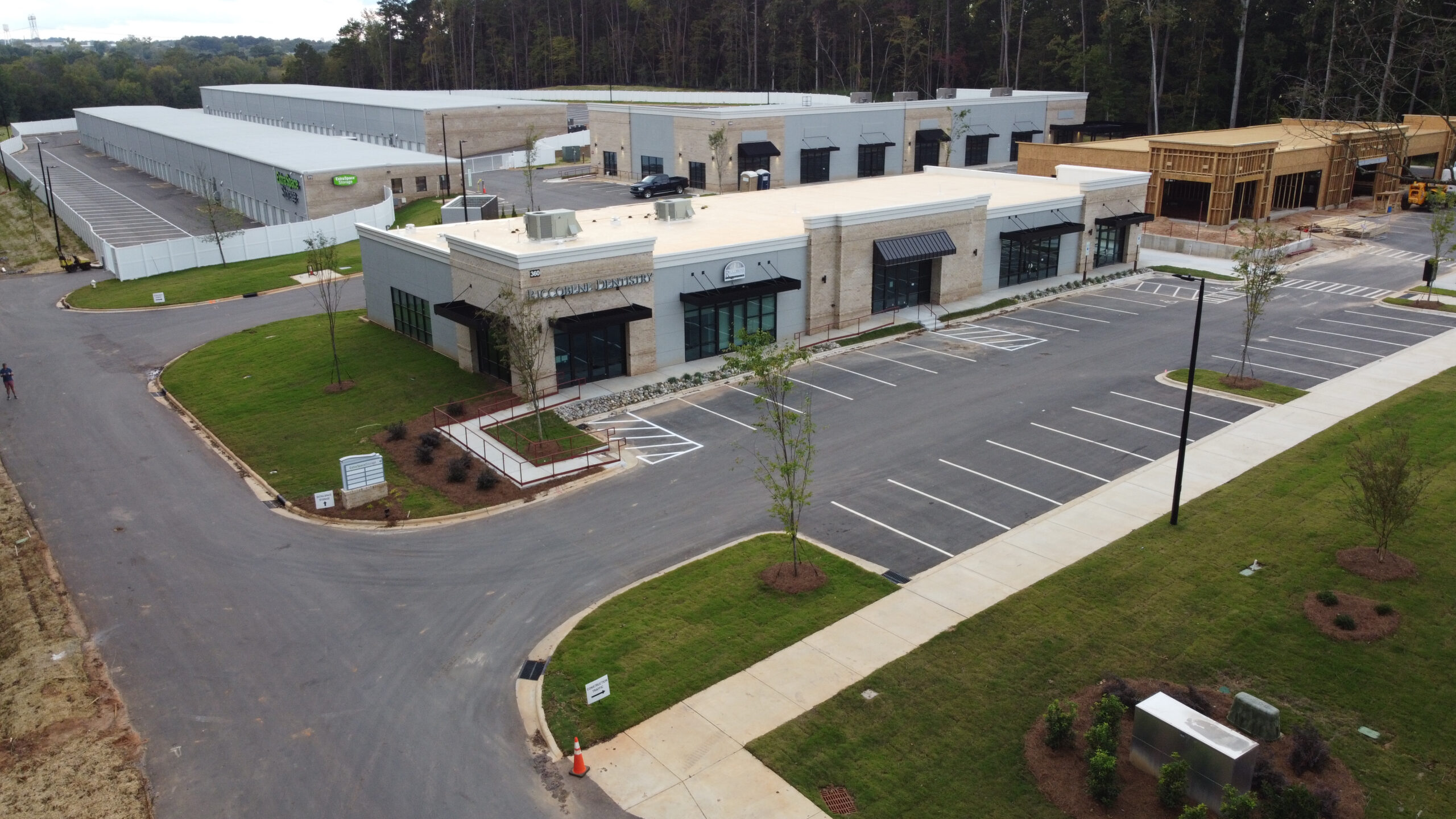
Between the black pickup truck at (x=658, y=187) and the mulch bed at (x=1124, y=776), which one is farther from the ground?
the black pickup truck at (x=658, y=187)

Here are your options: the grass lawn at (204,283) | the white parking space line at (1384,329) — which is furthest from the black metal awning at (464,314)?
the white parking space line at (1384,329)

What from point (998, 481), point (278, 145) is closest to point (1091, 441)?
point (998, 481)

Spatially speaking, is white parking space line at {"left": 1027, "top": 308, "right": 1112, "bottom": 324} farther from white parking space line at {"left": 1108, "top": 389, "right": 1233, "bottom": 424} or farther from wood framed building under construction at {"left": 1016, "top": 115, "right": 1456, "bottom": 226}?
wood framed building under construction at {"left": 1016, "top": 115, "right": 1456, "bottom": 226}

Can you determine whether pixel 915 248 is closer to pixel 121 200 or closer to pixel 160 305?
pixel 160 305

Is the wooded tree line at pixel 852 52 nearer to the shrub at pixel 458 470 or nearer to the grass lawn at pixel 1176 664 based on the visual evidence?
the grass lawn at pixel 1176 664

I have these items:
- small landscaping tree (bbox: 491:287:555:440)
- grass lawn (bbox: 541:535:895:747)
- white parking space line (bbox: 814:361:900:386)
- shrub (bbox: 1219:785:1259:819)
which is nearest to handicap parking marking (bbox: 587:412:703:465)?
small landscaping tree (bbox: 491:287:555:440)

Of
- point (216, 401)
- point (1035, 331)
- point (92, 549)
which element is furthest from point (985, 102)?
point (92, 549)
